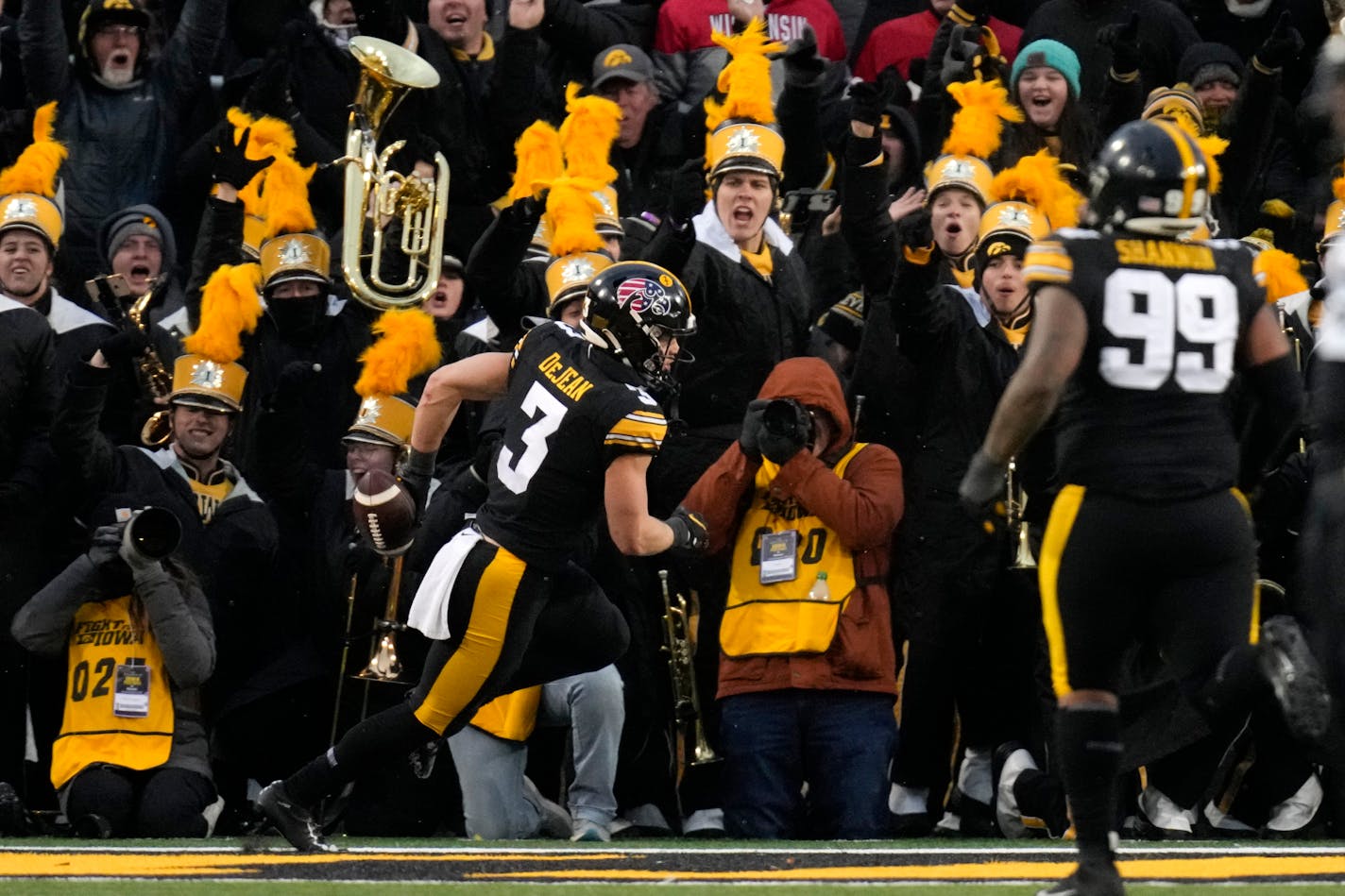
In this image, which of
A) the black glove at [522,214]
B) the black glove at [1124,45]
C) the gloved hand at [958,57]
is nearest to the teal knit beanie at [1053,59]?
the black glove at [1124,45]

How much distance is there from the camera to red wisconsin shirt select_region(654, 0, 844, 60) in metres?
11.3

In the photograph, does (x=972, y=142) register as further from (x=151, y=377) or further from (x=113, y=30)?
(x=113, y=30)

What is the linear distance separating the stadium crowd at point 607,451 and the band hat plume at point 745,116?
0.02 m

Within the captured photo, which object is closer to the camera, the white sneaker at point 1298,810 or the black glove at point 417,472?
the black glove at point 417,472

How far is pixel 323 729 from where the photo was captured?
9375 mm

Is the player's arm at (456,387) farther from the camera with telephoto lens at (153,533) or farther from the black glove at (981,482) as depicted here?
the black glove at (981,482)

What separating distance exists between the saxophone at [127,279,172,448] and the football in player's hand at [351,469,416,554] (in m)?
1.60

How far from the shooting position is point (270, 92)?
33.3ft

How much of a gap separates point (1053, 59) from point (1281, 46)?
3.55ft

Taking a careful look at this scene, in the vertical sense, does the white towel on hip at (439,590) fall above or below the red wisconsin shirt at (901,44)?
below

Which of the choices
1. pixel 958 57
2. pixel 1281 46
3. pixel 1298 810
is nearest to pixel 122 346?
pixel 958 57

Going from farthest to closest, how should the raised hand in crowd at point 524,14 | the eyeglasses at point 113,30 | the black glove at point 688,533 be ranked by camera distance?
the eyeglasses at point 113,30 → the raised hand in crowd at point 524,14 → the black glove at point 688,533

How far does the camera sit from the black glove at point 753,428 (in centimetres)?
828

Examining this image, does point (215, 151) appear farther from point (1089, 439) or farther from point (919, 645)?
point (1089, 439)
